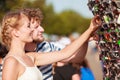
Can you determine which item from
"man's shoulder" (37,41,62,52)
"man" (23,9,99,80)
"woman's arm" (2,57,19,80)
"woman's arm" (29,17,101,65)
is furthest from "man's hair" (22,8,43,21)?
"man's shoulder" (37,41,62,52)

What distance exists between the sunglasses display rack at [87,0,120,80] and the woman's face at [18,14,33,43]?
2.08 ft

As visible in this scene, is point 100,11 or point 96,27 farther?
Answer: point 96,27

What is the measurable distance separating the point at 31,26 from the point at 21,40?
0.16 m

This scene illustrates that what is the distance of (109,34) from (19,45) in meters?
0.89

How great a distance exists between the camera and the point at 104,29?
408 cm

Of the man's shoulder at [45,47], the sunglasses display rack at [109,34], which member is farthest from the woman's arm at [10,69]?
the man's shoulder at [45,47]

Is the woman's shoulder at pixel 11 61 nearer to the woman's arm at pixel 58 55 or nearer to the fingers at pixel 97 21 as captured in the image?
the woman's arm at pixel 58 55

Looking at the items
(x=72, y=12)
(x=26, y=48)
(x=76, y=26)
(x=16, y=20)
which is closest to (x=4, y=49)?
(x=26, y=48)

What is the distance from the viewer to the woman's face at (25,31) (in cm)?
445

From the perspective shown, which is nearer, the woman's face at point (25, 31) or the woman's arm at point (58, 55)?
the woman's face at point (25, 31)

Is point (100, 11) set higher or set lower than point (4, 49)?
higher

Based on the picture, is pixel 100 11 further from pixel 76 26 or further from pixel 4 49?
pixel 76 26

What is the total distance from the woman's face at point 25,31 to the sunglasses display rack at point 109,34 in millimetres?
633

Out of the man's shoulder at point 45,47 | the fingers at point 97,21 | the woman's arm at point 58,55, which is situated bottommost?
the man's shoulder at point 45,47
